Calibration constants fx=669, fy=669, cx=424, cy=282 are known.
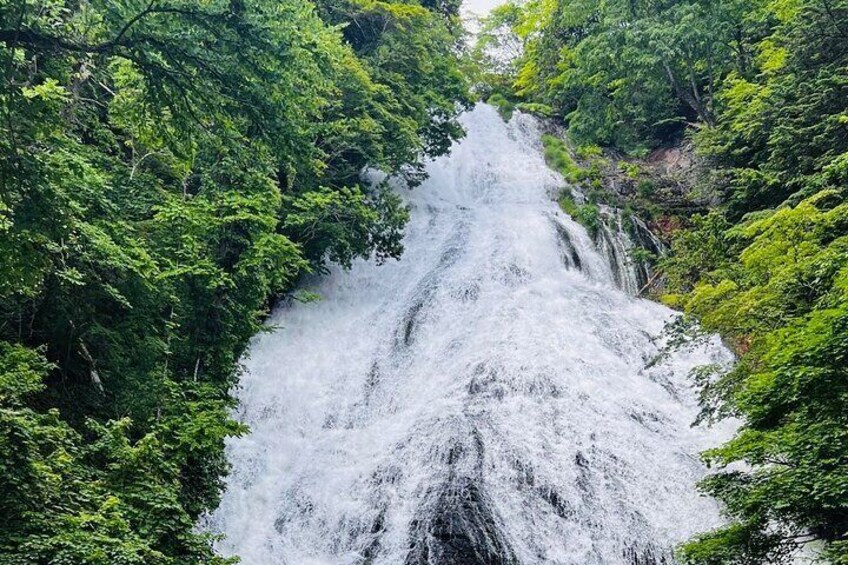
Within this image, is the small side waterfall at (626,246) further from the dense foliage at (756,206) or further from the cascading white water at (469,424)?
the dense foliage at (756,206)

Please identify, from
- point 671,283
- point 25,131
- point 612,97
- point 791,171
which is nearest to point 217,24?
point 25,131

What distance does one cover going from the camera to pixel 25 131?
19.4 ft

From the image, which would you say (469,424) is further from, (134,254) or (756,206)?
(756,206)

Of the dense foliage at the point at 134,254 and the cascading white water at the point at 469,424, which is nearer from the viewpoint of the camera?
the dense foliage at the point at 134,254

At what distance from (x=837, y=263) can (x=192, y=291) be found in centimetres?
845

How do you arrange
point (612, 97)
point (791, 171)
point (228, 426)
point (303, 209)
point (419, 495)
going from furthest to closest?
point (612, 97) → point (303, 209) → point (791, 171) → point (419, 495) → point (228, 426)

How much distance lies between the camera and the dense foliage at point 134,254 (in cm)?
582

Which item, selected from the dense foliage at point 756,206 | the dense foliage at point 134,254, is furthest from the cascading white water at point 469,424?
the dense foliage at point 134,254

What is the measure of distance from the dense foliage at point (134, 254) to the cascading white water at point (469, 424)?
1.65 meters

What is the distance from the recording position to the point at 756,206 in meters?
15.5

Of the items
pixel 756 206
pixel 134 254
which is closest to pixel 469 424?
pixel 134 254

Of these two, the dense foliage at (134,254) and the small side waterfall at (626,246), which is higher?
the small side waterfall at (626,246)

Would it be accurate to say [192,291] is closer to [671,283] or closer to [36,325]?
[36,325]

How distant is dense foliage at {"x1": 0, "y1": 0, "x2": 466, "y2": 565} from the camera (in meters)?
5.82
